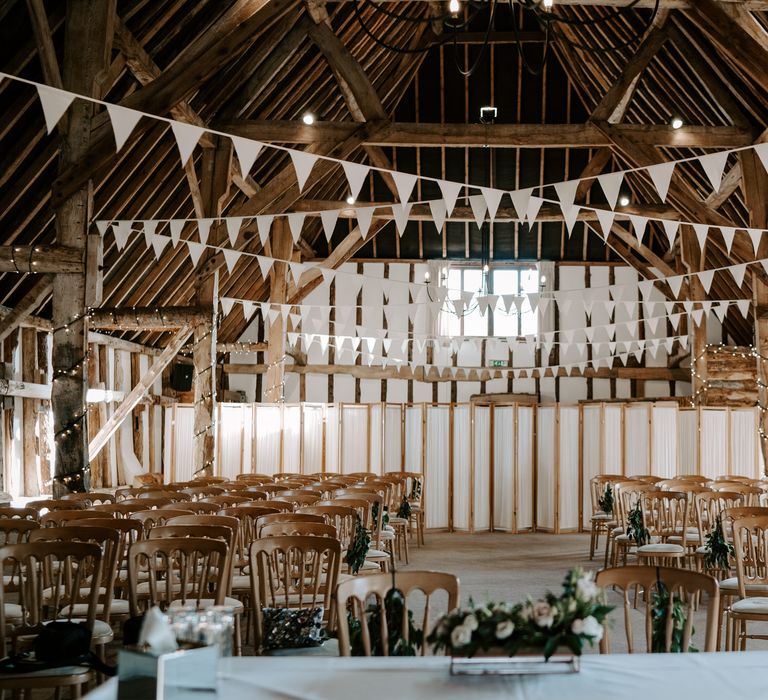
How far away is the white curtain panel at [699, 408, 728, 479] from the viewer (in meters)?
12.7

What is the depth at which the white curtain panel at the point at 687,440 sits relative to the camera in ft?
42.2

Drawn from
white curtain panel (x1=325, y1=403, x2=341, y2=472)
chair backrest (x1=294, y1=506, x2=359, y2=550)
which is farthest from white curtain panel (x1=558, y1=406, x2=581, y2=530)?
chair backrest (x1=294, y1=506, x2=359, y2=550)

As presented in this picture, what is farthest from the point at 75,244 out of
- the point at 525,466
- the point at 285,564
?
the point at 525,466

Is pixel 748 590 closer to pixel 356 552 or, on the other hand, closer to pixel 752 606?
pixel 752 606

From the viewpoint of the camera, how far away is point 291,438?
1375cm

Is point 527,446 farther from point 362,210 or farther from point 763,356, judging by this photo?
point 362,210

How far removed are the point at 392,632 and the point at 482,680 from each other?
2.75 ft

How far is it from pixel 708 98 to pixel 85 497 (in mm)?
9376

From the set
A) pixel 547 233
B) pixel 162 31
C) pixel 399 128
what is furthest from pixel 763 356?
pixel 547 233

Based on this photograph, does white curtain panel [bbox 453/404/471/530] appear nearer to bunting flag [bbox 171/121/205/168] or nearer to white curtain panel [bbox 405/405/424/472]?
white curtain panel [bbox 405/405/424/472]

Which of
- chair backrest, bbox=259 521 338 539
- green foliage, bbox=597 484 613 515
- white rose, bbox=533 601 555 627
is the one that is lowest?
green foliage, bbox=597 484 613 515

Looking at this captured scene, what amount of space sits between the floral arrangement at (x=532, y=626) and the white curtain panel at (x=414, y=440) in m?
11.0

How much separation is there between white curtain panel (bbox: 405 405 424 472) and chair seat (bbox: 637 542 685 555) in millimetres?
6110

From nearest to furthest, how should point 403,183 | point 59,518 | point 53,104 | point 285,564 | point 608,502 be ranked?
point 285,564 → point 59,518 → point 53,104 → point 403,183 → point 608,502
